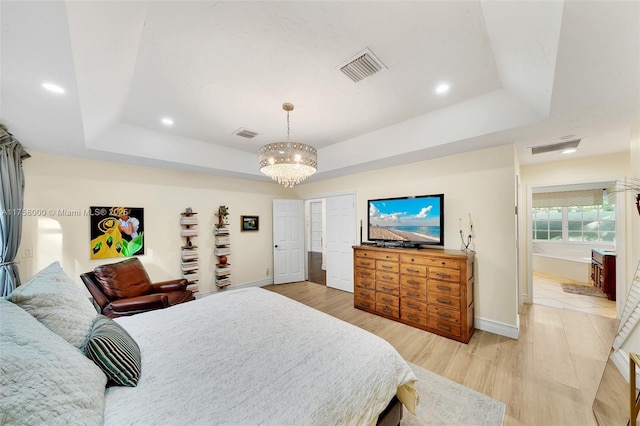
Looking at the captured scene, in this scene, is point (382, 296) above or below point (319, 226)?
below

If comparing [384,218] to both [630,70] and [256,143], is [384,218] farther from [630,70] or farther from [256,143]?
[630,70]

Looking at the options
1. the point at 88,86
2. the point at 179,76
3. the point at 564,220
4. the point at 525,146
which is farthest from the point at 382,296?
the point at 564,220

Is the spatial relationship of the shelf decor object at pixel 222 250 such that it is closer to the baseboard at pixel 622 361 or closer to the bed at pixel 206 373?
the bed at pixel 206 373

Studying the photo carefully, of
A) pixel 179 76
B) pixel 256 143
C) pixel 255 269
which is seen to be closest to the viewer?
pixel 179 76

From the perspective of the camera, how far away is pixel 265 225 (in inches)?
209

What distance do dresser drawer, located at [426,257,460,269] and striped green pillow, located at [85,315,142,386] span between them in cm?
301

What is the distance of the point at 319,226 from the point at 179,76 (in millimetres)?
6729

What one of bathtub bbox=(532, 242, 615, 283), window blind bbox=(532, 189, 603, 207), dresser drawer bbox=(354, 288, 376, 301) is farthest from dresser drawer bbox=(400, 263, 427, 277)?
window blind bbox=(532, 189, 603, 207)

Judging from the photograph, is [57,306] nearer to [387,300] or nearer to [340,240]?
[387,300]

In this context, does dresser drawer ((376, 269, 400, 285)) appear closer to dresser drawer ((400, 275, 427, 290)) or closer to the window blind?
dresser drawer ((400, 275, 427, 290))

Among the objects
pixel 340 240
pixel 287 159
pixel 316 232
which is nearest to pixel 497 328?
pixel 340 240

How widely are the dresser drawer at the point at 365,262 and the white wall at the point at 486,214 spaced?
111 cm

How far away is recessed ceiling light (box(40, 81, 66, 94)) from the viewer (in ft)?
5.36

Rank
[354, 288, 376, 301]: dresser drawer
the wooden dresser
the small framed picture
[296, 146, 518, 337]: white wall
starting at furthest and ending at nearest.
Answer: the small framed picture → [354, 288, 376, 301]: dresser drawer → [296, 146, 518, 337]: white wall → the wooden dresser
